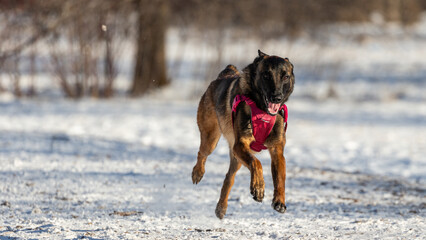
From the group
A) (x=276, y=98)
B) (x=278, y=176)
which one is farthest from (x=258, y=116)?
(x=278, y=176)

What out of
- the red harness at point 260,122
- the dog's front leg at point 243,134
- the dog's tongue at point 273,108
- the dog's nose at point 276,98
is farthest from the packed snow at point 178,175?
the dog's nose at point 276,98

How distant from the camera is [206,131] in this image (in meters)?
5.55

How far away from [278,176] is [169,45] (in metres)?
24.5

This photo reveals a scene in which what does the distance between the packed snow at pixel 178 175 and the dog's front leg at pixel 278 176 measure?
0.35 meters

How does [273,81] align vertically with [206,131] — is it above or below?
above

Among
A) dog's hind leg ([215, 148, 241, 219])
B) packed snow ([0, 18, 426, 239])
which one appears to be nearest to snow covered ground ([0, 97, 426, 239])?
packed snow ([0, 18, 426, 239])

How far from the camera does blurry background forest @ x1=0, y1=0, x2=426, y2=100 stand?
48.7 ft

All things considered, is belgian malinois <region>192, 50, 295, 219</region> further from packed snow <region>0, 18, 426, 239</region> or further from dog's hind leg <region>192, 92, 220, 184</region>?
packed snow <region>0, 18, 426, 239</region>

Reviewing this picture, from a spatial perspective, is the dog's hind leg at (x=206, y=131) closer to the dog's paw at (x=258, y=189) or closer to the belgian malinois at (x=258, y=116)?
the belgian malinois at (x=258, y=116)

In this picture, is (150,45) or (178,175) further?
(150,45)

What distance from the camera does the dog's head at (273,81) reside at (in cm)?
439

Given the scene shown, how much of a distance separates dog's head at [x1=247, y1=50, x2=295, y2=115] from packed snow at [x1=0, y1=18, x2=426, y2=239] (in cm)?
107

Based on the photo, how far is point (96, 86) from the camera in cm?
1562

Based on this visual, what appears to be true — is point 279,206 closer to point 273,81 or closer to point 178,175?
point 273,81
